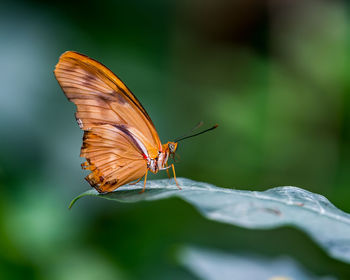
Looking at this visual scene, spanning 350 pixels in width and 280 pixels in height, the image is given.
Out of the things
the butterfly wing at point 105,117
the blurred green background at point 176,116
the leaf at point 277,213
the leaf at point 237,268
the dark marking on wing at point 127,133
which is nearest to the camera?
the leaf at point 277,213

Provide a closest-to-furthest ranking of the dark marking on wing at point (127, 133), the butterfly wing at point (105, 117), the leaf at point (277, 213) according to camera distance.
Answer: the leaf at point (277, 213), the butterfly wing at point (105, 117), the dark marking on wing at point (127, 133)

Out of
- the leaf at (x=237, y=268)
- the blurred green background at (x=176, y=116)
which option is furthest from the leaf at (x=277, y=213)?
the blurred green background at (x=176, y=116)

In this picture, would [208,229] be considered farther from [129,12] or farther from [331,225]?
[129,12]

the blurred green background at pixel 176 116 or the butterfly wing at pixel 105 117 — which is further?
the blurred green background at pixel 176 116

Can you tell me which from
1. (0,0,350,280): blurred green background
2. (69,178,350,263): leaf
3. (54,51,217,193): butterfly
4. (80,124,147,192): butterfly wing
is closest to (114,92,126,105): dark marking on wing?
(54,51,217,193): butterfly

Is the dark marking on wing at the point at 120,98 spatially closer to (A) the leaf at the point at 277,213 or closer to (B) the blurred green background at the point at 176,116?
(A) the leaf at the point at 277,213

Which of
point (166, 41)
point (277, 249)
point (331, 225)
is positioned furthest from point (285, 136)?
point (331, 225)

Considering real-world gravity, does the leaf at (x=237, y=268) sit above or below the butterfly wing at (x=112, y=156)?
below

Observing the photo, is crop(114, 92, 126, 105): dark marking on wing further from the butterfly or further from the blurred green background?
the blurred green background
